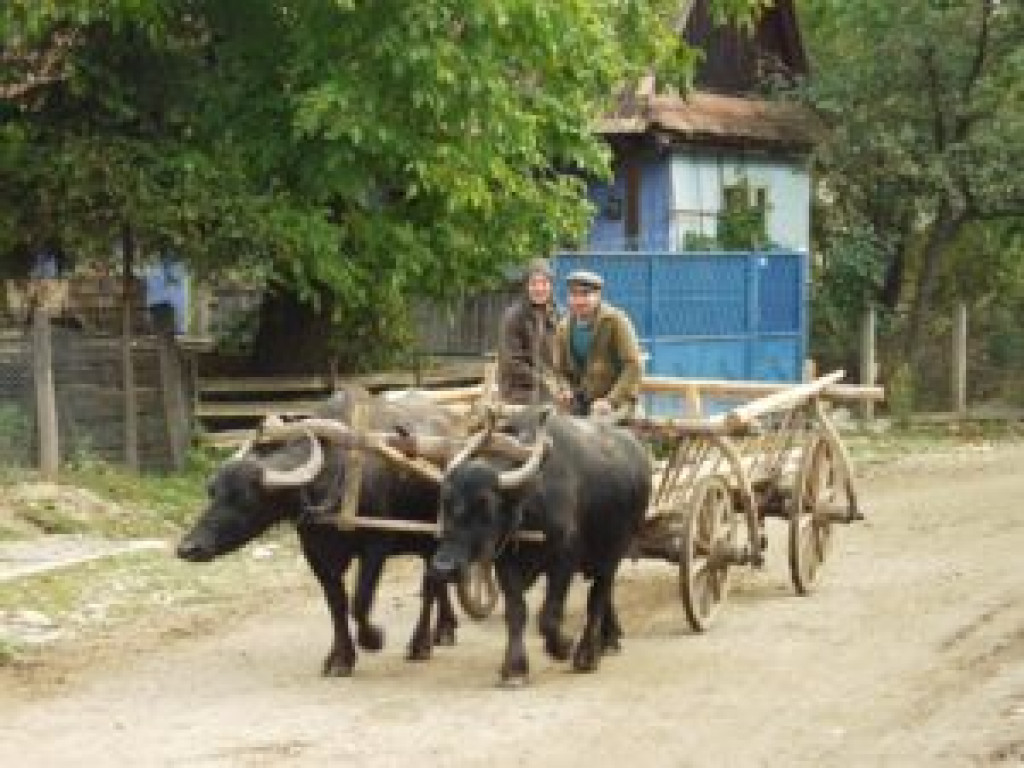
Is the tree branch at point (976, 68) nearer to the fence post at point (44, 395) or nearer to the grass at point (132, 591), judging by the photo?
the fence post at point (44, 395)

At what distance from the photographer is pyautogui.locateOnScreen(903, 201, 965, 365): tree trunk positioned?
28.4 m

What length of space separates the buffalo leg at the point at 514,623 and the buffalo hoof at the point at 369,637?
2.97 ft

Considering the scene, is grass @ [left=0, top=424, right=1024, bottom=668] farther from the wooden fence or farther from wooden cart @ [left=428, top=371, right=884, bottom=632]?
wooden cart @ [left=428, top=371, right=884, bottom=632]

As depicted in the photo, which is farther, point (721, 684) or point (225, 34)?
point (225, 34)

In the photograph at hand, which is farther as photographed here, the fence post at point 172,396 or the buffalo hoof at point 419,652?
the fence post at point 172,396

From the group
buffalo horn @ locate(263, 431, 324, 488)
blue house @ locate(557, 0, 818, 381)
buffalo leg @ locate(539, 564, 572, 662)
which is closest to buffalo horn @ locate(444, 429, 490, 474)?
buffalo horn @ locate(263, 431, 324, 488)

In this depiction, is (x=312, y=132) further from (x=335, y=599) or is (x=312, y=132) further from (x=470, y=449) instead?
(x=470, y=449)

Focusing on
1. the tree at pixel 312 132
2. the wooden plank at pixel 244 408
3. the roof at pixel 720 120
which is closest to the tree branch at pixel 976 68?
the roof at pixel 720 120

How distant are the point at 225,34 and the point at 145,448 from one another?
12.4 ft

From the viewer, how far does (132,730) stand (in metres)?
9.62

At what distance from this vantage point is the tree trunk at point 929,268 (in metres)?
28.4

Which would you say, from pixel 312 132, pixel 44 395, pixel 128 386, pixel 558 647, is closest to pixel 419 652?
pixel 558 647

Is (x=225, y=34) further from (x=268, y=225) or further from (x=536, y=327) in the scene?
(x=536, y=327)

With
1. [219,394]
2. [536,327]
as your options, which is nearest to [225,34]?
[219,394]
